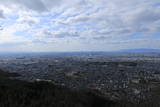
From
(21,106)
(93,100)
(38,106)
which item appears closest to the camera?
(21,106)

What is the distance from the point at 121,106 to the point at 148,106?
262 centimetres

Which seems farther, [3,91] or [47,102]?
[3,91]

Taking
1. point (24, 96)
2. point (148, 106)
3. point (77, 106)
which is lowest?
point (148, 106)

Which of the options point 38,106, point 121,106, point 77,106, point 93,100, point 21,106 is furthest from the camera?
point 93,100

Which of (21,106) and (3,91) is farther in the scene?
(3,91)

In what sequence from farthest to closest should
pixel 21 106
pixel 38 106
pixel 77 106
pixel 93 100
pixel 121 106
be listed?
pixel 93 100 < pixel 121 106 < pixel 77 106 < pixel 38 106 < pixel 21 106

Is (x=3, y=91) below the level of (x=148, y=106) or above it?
above

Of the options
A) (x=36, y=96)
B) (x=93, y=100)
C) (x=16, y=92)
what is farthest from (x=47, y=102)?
(x=93, y=100)

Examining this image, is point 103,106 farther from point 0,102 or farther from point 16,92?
point 0,102

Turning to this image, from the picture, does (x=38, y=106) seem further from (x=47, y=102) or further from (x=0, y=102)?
(x=0, y=102)

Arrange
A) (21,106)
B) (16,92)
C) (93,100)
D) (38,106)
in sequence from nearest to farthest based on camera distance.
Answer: (21,106), (38,106), (16,92), (93,100)

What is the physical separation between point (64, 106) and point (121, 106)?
4.61 meters

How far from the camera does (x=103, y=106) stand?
12.2 m

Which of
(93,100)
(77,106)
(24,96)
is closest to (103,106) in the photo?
(93,100)
